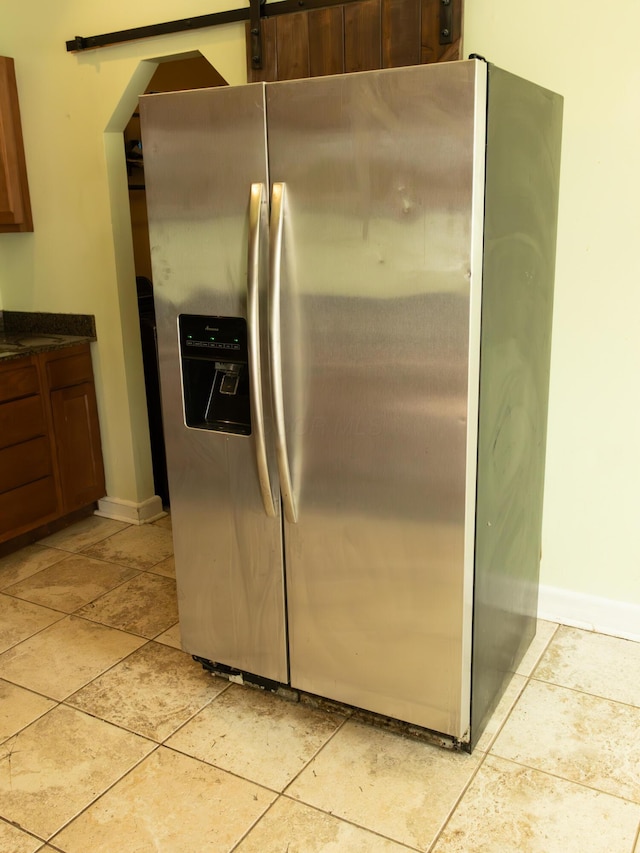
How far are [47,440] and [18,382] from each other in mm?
313

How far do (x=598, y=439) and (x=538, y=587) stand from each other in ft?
1.85

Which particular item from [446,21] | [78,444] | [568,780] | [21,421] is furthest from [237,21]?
[568,780]

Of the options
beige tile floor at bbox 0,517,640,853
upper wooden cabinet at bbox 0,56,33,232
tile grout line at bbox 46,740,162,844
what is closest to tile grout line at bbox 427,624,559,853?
beige tile floor at bbox 0,517,640,853

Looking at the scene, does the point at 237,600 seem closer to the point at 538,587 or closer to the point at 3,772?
the point at 3,772

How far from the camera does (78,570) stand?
3.26 metres

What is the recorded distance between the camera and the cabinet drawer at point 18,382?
3.20 meters

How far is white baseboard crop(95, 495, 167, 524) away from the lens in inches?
146

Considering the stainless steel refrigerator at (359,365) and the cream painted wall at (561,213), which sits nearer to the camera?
the stainless steel refrigerator at (359,365)

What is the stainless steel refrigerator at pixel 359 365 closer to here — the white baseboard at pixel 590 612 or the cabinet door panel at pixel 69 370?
the white baseboard at pixel 590 612

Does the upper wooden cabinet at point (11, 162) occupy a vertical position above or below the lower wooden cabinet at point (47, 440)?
above

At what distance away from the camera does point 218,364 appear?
2135 mm

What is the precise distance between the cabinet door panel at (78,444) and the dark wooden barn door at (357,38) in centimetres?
167

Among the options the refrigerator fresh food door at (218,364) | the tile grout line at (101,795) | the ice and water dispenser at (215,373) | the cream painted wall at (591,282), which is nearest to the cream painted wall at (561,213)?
the cream painted wall at (591,282)

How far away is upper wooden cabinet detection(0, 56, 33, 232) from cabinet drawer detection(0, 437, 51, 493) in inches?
39.7
